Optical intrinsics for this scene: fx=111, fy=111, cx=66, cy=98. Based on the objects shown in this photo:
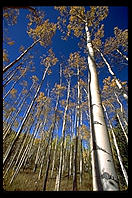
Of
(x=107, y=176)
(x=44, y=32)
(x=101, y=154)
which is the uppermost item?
(x=44, y=32)

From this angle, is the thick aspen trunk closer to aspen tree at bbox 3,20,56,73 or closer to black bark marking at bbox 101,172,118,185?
black bark marking at bbox 101,172,118,185

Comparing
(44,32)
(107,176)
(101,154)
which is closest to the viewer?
(107,176)

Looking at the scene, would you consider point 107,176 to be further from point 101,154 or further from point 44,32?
point 44,32

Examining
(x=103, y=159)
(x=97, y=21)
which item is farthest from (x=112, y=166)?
(x=97, y=21)

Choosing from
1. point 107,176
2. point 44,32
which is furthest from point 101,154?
point 44,32

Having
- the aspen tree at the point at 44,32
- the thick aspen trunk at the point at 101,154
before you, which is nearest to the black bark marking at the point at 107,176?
the thick aspen trunk at the point at 101,154

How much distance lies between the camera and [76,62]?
955 centimetres

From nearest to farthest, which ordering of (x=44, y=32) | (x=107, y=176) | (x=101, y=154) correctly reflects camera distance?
(x=107, y=176), (x=101, y=154), (x=44, y=32)

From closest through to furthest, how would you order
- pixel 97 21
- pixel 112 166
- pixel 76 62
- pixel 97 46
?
pixel 112 166, pixel 97 21, pixel 97 46, pixel 76 62

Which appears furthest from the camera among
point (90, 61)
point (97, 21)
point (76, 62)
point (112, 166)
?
point (76, 62)

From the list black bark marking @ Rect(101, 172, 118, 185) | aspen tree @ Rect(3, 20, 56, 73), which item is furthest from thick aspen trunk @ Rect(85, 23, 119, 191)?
aspen tree @ Rect(3, 20, 56, 73)

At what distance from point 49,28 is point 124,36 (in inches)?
204
